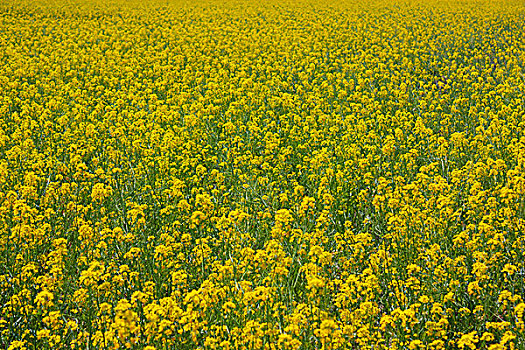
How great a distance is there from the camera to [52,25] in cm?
2055

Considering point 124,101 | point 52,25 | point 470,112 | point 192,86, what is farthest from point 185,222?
point 52,25

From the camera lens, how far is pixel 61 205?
6480 mm

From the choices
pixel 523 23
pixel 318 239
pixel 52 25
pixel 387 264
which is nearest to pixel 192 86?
pixel 318 239

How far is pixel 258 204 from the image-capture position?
658 cm

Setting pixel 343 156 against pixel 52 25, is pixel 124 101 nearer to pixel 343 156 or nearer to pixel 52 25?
pixel 343 156

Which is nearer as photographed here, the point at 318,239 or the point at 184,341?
the point at 184,341

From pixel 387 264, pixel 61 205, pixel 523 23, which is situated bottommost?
pixel 61 205

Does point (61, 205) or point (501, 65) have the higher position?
point (501, 65)

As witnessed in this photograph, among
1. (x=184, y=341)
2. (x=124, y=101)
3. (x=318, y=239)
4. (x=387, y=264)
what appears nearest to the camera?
(x=184, y=341)

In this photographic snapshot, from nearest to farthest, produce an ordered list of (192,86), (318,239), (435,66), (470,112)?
(318,239), (470,112), (192,86), (435,66)

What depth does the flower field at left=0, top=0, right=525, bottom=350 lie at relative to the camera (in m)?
4.29

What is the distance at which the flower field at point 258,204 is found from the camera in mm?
4285

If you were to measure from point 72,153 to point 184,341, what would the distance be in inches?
180

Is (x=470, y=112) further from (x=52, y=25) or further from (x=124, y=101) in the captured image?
(x=52, y=25)
